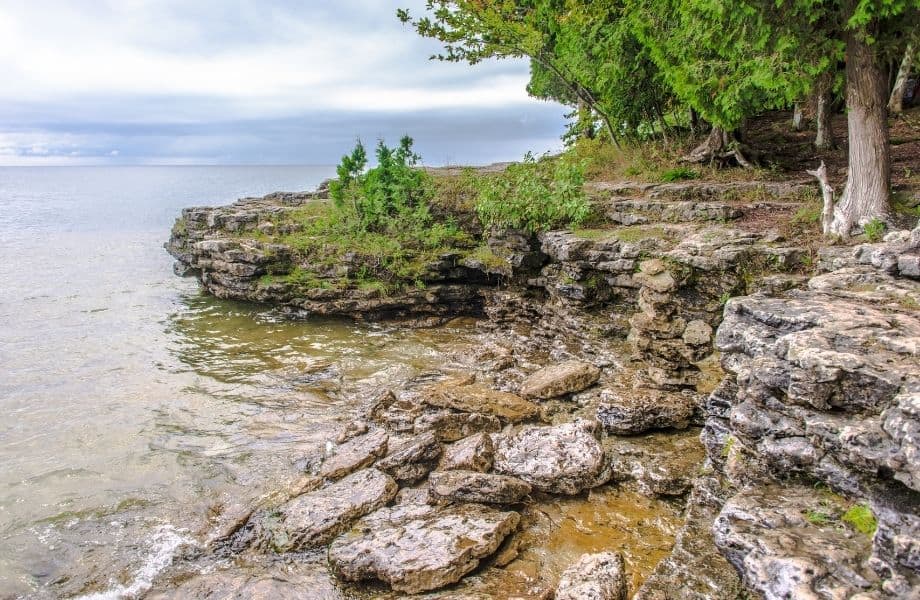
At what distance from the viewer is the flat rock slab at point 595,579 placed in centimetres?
544

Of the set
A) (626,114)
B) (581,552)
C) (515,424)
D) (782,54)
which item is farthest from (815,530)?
(626,114)

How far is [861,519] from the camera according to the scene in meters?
4.70

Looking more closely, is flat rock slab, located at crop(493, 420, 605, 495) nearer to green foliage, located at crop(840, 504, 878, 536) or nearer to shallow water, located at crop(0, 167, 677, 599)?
shallow water, located at crop(0, 167, 677, 599)

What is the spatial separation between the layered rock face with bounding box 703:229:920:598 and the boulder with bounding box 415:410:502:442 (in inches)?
154

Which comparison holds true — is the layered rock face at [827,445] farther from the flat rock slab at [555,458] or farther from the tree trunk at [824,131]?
the tree trunk at [824,131]

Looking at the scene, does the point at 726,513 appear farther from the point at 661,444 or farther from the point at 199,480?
the point at 199,480

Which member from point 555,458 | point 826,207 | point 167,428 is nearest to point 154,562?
point 167,428

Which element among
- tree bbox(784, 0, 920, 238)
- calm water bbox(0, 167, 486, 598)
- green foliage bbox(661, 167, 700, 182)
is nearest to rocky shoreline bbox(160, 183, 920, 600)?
calm water bbox(0, 167, 486, 598)

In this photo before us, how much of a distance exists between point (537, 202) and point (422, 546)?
12.1 meters

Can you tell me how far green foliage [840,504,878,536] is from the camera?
4.64 m

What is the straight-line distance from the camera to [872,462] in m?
4.66

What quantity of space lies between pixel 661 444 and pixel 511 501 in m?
2.94

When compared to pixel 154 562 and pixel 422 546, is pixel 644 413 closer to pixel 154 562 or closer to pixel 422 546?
pixel 422 546

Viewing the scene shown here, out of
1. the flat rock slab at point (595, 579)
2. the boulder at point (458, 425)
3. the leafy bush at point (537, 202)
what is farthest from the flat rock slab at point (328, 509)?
the leafy bush at point (537, 202)
